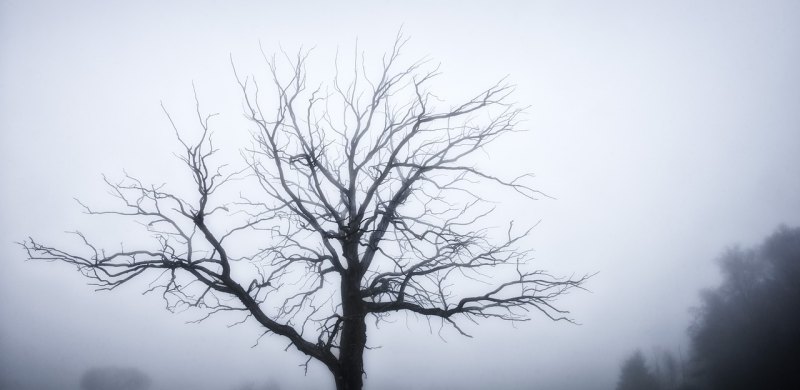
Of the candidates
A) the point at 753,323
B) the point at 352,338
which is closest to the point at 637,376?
the point at 753,323

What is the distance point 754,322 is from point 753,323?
0.10 metres

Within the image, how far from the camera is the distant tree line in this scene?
2188 cm

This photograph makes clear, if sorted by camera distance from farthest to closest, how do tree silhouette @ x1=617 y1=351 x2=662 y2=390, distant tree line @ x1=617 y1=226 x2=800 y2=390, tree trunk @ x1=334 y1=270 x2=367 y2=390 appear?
tree silhouette @ x1=617 y1=351 x2=662 y2=390 < distant tree line @ x1=617 y1=226 x2=800 y2=390 < tree trunk @ x1=334 y1=270 x2=367 y2=390

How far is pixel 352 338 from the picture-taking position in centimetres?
582

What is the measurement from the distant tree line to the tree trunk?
26607mm

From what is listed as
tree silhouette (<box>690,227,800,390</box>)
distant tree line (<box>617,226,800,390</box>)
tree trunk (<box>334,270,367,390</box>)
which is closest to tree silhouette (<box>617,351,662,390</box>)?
distant tree line (<box>617,226,800,390</box>)

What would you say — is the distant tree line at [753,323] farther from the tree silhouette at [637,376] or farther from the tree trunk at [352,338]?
the tree trunk at [352,338]

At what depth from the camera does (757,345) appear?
2375cm

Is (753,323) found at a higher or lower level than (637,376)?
higher

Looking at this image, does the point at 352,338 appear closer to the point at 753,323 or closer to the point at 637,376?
the point at 753,323

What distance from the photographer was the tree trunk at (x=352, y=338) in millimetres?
5656

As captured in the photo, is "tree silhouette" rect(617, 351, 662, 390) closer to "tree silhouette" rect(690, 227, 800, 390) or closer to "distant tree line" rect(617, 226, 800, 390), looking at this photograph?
"distant tree line" rect(617, 226, 800, 390)

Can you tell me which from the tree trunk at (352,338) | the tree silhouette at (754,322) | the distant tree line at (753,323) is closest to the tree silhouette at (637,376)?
the distant tree line at (753,323)

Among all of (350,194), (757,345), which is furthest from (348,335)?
(757,345)
